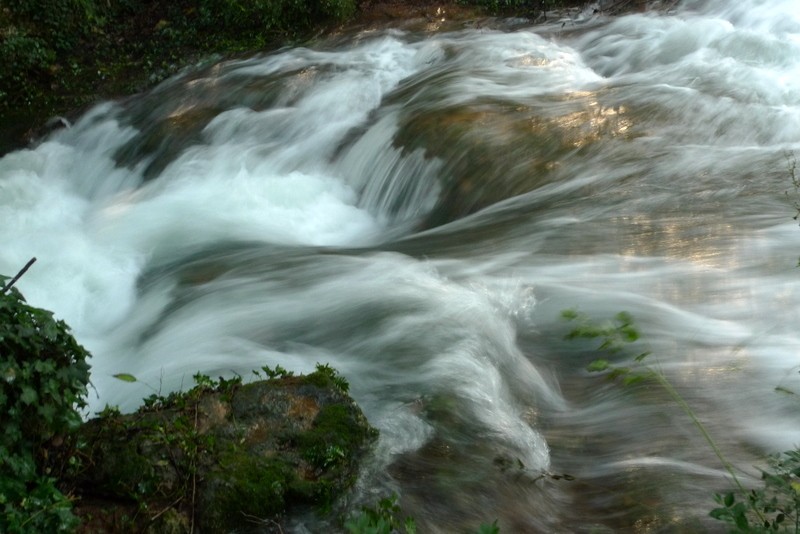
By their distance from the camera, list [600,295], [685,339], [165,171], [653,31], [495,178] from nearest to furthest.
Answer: [685,339] → [600,295] → [495,178] → [165,171] → [653,31]

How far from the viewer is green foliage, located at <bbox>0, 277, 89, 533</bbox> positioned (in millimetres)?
2953

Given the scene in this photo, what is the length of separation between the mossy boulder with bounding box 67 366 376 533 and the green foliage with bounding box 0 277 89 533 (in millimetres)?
159

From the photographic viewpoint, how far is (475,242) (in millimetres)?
5953

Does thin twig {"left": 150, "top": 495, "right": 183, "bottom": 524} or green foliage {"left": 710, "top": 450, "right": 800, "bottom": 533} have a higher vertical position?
green foliage {"left": 710, "top": 450, "right": 800, "bottom": 533}

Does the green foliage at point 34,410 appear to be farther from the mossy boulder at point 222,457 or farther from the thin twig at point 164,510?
the thin twig at point 164,510

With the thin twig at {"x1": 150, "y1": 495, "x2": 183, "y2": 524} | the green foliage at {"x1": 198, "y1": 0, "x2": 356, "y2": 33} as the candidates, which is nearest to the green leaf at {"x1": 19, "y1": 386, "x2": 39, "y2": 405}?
the thin twig at {"x1": 150, "y1": 495, "x2": 183, "y2": 524}

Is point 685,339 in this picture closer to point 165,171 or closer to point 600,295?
point 600,295

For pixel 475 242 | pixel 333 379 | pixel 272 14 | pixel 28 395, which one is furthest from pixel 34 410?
pixel 272 14

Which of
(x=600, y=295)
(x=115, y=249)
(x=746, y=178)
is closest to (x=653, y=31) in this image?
(x=746, y=178)

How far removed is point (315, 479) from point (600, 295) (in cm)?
233

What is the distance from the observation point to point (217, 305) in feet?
17.9

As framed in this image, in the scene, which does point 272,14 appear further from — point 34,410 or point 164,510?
point 164,510

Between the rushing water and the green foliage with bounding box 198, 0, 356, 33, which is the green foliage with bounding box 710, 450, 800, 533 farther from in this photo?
the green foliage with bounding box 198, 0, 356, 33

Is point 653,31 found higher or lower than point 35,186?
higher
